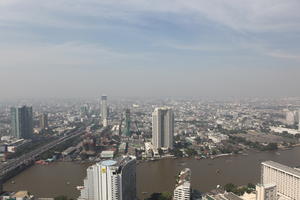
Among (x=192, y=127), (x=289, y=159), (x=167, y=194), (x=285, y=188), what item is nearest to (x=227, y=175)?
(x=285, y=188)

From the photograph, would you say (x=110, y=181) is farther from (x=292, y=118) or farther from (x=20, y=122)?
(x=292, y=118)

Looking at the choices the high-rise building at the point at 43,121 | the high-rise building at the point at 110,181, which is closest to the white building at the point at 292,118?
the high-rise building at the point at 110,181

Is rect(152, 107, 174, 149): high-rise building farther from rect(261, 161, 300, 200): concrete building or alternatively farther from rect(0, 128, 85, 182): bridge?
rect(261, 161, 300, 200): concrete building

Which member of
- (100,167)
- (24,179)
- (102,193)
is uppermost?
(100,167)

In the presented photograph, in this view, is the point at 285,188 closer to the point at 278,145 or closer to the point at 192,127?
the point at 278,145

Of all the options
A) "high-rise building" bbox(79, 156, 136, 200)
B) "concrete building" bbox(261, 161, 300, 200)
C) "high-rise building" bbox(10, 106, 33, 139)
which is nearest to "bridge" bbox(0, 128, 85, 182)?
"high-rise building" bbox(10, 106, 33, 139)

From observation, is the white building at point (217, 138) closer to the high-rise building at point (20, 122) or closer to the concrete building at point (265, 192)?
the concrete building at point (265, 192)

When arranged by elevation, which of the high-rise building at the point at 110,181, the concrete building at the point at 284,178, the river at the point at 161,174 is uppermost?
the high-rise building at the point at 110,181
